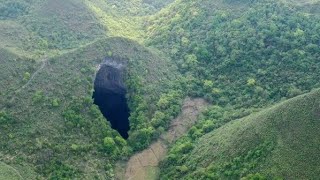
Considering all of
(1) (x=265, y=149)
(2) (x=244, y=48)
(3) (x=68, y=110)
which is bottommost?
(3) (x=68, y=110)

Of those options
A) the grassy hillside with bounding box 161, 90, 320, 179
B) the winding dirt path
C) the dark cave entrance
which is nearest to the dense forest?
the grassy hillside with bounding box 161, 90, 320, 179

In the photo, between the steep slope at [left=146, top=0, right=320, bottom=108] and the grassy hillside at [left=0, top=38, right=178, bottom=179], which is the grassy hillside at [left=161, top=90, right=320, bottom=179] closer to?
the grassy hillside at [left=0, top=38, right=178, bottom=179]

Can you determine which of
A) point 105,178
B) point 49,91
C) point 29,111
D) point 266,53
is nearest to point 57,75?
point 49,91

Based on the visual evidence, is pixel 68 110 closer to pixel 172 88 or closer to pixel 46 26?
pixel 172 88

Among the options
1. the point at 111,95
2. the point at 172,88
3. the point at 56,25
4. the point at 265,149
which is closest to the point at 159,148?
the point at 172,88

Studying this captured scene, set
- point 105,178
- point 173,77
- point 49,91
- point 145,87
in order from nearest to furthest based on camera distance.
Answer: point 105,178, point 49,91, point 145,87, point 173,77

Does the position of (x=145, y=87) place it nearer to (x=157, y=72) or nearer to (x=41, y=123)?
(x=157, y=72)
